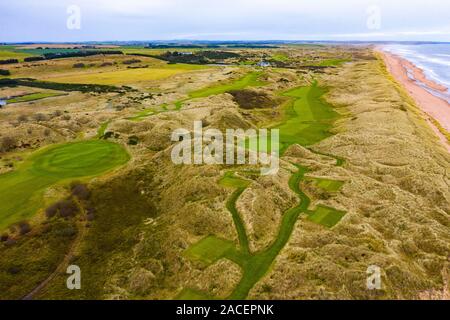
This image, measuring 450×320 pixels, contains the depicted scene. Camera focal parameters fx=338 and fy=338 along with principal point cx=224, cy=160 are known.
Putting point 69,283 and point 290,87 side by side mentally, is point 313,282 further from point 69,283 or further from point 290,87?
point 290,87

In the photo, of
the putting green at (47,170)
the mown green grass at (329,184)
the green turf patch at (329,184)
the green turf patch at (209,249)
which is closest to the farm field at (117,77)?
the putting green at (47,170)

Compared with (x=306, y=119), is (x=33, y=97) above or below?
above

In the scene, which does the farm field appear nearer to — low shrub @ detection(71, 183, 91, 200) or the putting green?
the putting green

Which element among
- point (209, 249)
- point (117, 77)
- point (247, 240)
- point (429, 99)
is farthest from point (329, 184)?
point (117, 77)

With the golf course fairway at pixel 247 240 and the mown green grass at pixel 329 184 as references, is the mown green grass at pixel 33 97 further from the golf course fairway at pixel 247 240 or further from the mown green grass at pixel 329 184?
the mown green grass at pixel 329 184

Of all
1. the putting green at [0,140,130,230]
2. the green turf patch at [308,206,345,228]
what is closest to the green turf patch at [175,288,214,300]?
the green turf patch at [308,206,345,228]

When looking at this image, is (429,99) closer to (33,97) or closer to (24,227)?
(24,227)
